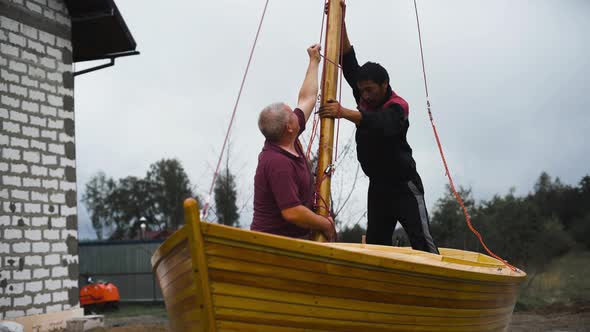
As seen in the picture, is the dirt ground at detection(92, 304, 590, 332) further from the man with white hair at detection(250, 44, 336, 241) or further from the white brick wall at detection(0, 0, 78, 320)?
the man with white hair at detection(250, 44, 336, 241)

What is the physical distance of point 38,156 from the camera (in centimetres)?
943

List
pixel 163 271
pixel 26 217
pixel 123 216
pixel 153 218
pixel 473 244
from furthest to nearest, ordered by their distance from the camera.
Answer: pixel 123 216
pixel 153 218
pixel 473 244
pixel 26 217
pixel 163 271

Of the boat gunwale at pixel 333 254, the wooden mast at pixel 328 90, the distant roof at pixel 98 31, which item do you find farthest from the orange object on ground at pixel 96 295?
the boat gunwale at pixel 333 254

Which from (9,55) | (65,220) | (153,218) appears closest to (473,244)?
(65,220)

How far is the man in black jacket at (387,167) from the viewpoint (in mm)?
4461

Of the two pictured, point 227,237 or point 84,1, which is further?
point 84,1

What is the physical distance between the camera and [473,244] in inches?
719

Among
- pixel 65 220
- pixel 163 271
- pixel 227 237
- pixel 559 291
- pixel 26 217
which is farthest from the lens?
pixel 559 291

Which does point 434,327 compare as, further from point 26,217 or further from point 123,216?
point 123,216

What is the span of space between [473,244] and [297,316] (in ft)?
51.9

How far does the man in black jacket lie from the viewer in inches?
176

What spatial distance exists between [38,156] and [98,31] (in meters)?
2.66

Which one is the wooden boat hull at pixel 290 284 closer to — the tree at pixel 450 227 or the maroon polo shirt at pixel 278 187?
the maroon polo shirt at pixel 278 187

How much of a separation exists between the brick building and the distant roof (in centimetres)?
2
